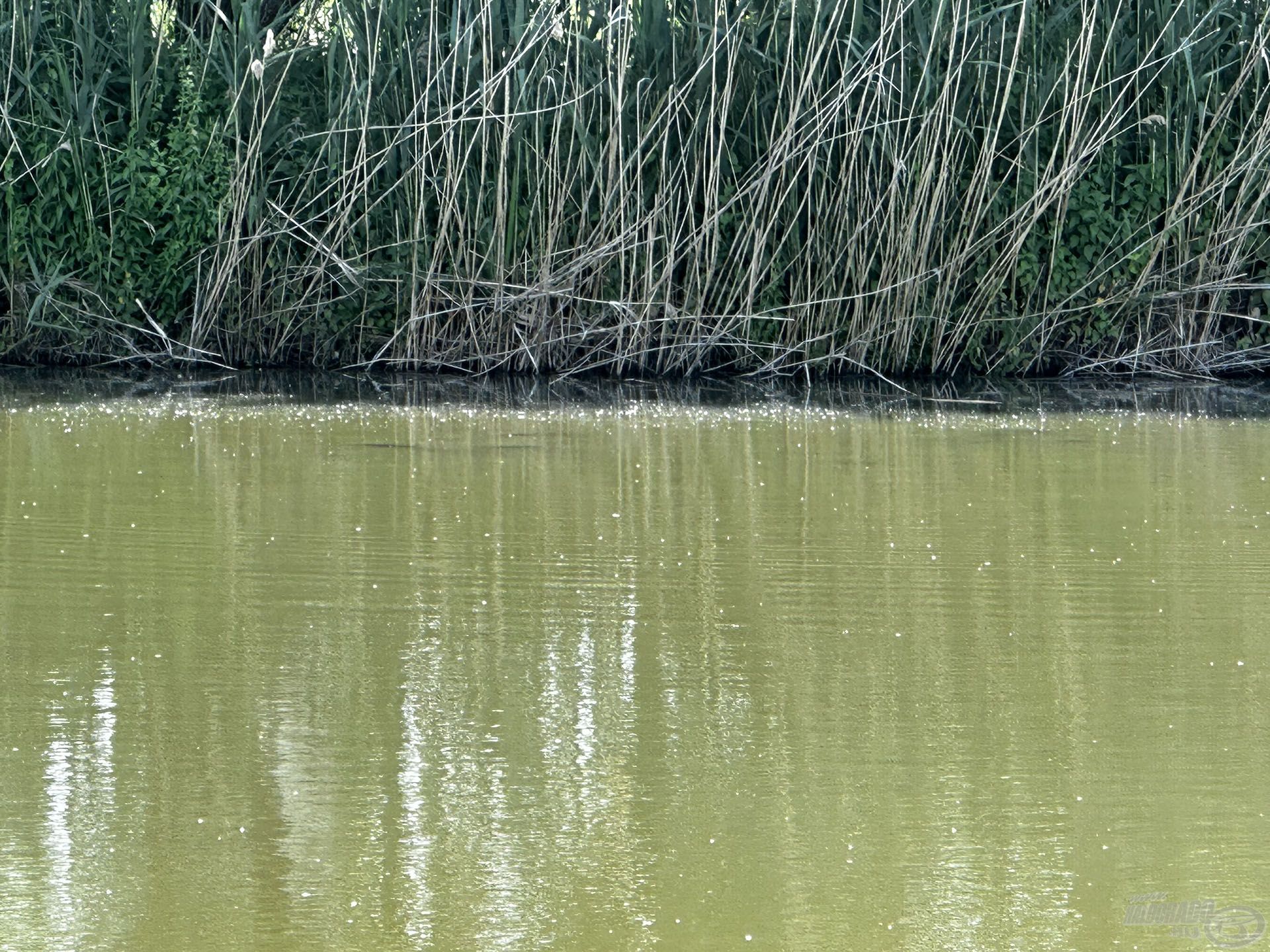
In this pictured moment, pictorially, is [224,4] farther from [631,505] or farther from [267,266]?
[631,505]

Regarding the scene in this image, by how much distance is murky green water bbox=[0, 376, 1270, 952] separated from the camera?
7.05 feet

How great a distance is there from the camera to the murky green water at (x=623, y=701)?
2.15 m

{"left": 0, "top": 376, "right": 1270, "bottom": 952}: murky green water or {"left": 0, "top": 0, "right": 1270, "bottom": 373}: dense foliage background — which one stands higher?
{"left": 0, "top": 0, "right": 1270, "bottom": 373}: dense foliage background

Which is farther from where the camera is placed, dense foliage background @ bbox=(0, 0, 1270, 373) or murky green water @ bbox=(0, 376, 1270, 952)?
dense foliage background @ bbox=(0, 0, 1270, 373)

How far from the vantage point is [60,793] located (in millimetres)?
2428

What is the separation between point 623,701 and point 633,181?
4039mm

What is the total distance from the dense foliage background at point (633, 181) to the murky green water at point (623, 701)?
6.04 ft

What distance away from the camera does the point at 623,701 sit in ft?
9.37

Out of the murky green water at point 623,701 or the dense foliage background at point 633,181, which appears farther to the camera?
the dense foliage background at point 633,181

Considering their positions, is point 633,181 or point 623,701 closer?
point 623,701

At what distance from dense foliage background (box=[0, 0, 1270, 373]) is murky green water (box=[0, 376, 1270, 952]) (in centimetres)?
184

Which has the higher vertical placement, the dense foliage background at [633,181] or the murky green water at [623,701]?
the dense foliage background at [633,181]

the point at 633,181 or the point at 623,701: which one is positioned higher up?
the point at 633,181

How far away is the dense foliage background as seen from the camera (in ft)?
21.6
